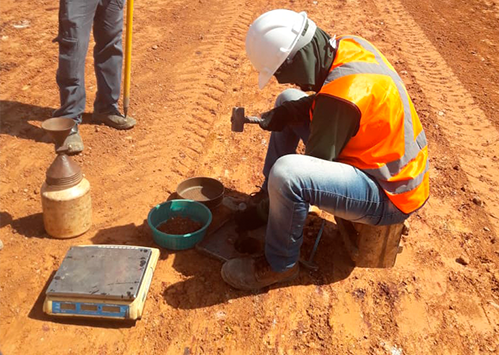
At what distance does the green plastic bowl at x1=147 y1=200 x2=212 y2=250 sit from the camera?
142 inches

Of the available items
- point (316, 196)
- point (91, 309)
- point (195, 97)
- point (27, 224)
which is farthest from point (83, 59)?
point (316, 196)

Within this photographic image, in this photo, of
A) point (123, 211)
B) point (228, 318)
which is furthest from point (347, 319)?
point (123, 211)

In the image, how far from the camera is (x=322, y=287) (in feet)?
11.5

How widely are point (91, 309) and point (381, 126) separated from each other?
6.40ft

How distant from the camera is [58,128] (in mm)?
3510

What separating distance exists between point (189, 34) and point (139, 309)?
196 inches

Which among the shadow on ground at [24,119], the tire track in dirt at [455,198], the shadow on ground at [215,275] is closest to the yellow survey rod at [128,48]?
the shadow on ground at [24,119]

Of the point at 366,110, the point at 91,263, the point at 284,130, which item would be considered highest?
the point at 366,110

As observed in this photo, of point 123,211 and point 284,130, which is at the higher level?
point 284,130

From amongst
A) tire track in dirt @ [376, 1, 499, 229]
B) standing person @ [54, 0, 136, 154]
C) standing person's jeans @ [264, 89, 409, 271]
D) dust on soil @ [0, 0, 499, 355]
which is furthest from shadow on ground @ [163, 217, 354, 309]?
standing person @ [54, 0, 136, 154]

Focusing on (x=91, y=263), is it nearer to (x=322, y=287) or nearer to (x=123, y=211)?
(x=123, y=211)

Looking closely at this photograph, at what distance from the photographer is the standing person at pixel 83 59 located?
14.6ft

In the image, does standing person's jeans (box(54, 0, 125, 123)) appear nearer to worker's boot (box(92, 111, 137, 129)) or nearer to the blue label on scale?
worker's boot (box(92, 111, 137, 129))

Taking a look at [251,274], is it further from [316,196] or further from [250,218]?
[316,196]
